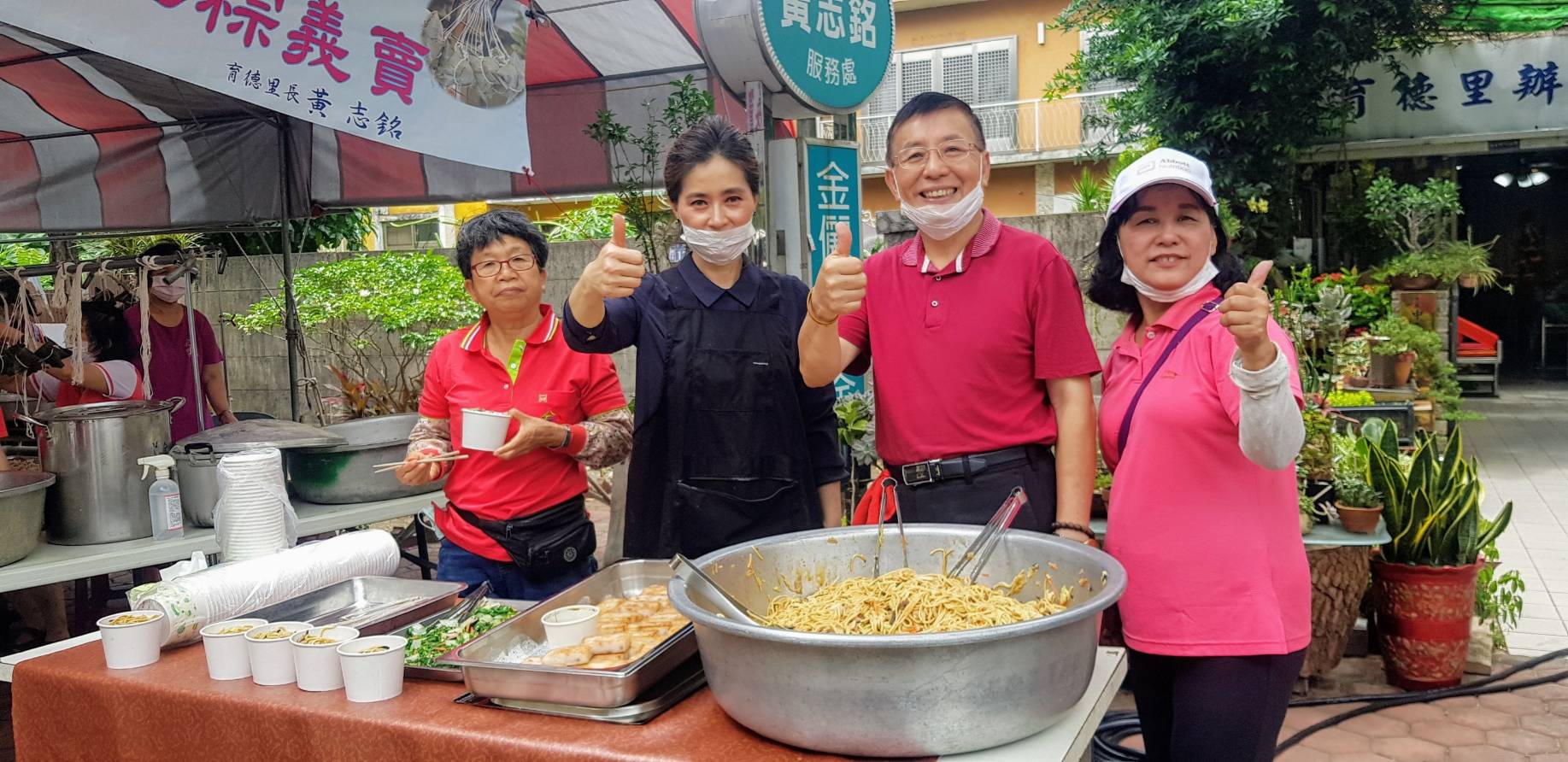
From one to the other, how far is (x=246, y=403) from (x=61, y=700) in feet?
31.5

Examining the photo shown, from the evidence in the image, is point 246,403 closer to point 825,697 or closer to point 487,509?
point 487,509

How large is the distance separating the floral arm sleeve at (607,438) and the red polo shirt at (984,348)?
86 centimetres

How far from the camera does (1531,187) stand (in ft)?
50.8

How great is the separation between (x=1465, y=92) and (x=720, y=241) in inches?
418

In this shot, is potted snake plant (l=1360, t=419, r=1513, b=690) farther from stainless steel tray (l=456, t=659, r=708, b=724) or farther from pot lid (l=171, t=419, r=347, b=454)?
pot lid (l=171, t=419, r=347, b=454)

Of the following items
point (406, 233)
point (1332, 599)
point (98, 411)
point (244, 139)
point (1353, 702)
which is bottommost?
point (1353, 702)

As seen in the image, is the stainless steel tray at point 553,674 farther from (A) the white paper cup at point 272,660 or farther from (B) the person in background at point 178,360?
(B) the person in background at point 178,360

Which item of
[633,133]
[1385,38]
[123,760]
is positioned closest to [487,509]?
[123,760]

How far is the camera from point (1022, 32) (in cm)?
1739

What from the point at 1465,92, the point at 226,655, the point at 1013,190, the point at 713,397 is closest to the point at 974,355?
the point at 713,397

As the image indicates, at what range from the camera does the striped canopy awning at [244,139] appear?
18.8ft

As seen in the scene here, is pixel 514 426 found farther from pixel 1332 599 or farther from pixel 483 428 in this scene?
pixel 1332 599

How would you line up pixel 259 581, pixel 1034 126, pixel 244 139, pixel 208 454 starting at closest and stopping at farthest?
pixel 259 581 < pixel 208 454 < pixel 244 139 < pixel 1034 126

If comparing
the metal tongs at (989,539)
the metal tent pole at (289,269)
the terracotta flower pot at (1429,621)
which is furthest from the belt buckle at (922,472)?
the metal tent pole at (289,269)
